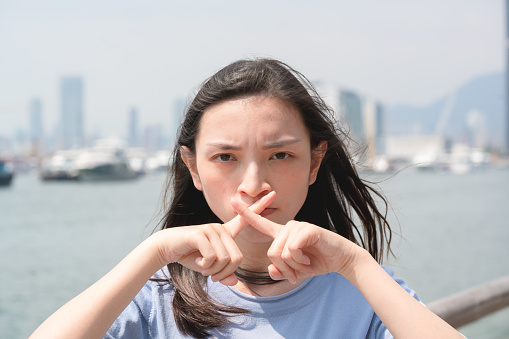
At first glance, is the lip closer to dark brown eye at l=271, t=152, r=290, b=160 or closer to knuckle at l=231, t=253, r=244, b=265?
dark brown eye at l=271, t=152, r=290, b=160

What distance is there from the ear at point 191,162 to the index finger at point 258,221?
0.35m

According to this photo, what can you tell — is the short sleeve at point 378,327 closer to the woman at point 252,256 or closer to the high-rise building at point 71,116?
the woman at point 252,256

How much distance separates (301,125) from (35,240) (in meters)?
30.7

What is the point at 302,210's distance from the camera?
2.13 meters

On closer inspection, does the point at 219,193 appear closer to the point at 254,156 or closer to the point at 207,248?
the point at 254,156

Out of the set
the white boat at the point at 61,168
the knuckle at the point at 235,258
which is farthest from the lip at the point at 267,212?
the white boat at the point at 61,168

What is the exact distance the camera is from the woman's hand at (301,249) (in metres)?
1.44

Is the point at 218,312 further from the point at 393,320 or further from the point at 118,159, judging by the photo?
the point at 118,159

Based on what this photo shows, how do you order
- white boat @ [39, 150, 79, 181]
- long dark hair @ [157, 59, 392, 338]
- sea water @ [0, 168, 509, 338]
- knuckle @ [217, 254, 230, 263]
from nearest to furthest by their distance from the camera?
knuckle @ [217, 254, 230, 263], long dark hair @ [157, 59, 392, 338], sea water @ [0, 168, 509, 338], white boat @ [39, 150, 79, 181]

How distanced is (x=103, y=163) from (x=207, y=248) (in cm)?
5062

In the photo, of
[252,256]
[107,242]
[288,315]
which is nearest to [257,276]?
[252,256]

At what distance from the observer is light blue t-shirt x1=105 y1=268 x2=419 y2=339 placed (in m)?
1.67

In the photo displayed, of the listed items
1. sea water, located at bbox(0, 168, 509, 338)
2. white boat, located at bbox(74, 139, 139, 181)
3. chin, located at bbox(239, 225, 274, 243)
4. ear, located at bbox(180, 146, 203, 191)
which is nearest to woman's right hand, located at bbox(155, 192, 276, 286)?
chin, located at bbox(239, 225, 274, 243)

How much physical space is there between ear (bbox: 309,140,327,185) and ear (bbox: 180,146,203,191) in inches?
14.2
